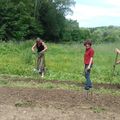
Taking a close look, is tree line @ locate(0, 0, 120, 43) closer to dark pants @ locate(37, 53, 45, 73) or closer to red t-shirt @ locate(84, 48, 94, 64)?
dark pants @ locate(37, 53, 45, 73)

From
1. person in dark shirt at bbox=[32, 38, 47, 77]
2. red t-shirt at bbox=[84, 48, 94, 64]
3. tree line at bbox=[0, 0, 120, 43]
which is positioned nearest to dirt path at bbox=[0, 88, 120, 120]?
red t-shirt at bbox=[84, 48, 94, 64]

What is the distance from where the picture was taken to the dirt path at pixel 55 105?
10.2 metres

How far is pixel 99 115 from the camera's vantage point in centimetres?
1045

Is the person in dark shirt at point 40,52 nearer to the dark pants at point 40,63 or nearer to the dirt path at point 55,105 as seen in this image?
the dark pants at point 40,63

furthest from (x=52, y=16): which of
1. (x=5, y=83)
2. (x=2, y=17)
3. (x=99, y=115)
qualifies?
(x=99, y=115)

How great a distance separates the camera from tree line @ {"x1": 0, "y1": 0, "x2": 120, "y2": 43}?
58.5m

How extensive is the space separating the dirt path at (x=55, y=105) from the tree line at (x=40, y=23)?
41440 mm

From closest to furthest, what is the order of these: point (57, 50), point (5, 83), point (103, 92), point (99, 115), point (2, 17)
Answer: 1. point (99, 115)
2. point (103, 92)
3. point (5, 83)
4. point (57, 50)
5. point (2, 17)

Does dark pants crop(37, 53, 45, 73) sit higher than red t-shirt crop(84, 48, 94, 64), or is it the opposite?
red t-shirt crop(84, 48, 94, 64)

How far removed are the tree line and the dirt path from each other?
4144 centimetres

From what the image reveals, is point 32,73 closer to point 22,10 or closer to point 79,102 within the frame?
point 79,102

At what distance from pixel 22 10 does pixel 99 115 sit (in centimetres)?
5404

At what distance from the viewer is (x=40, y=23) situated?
74.1 metres

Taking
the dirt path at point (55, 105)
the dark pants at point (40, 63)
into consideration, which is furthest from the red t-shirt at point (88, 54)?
the dark pants at point (40, 63)
